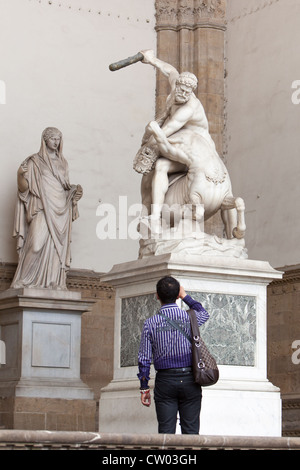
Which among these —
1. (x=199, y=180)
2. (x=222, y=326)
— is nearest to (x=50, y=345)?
(x=199, y=180)

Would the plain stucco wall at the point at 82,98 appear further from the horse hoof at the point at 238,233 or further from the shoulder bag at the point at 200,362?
the shoulder bag at the point at 200,362

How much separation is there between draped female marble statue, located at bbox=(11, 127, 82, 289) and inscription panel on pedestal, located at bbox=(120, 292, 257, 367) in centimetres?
382

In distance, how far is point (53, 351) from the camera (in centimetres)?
1208

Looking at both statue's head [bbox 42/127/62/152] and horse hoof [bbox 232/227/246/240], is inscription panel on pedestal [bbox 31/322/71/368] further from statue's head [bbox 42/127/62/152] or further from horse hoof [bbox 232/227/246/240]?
horse hoof [bbox 232/227/246/240]

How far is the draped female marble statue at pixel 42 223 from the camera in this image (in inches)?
483

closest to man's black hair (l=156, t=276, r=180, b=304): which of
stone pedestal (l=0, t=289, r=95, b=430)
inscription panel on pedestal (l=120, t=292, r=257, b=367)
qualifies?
inscription panel on pedestal (l=120, t=292, r=257, b=367)

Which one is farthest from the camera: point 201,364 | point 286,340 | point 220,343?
point 286,340

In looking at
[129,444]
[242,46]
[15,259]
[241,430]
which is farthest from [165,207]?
[242,46]

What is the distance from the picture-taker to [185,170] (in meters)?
9.05

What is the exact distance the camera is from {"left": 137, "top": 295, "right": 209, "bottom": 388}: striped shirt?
6.52m

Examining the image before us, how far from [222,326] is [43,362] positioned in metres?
4.15

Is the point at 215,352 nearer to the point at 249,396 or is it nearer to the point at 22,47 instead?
the point at 249,396

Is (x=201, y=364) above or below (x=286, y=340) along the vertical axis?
below

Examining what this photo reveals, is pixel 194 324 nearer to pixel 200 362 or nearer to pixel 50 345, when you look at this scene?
pixel 200 362
